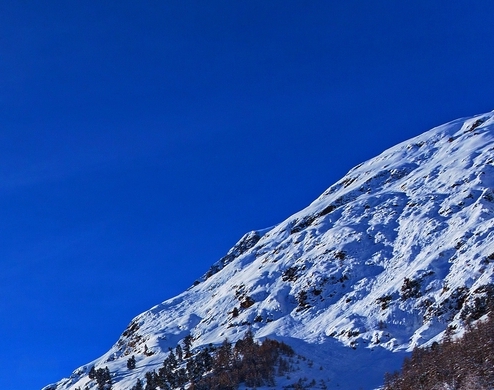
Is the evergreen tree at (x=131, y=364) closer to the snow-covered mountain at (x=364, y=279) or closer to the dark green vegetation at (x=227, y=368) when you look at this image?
the snow-covered mountain at (x=364, y=279)

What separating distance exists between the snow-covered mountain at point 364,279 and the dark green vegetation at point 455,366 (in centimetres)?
722

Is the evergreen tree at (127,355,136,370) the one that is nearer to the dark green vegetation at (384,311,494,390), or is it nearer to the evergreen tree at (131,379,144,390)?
the evergreen tree at (131,379,144,390)

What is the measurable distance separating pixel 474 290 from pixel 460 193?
115 ft

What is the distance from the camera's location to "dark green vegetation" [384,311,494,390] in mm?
49341

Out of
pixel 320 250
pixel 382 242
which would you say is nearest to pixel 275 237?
pixel 320 250

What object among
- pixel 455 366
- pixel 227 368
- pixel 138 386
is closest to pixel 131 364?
pixel 138 386

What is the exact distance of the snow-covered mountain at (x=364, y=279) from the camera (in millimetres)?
74625

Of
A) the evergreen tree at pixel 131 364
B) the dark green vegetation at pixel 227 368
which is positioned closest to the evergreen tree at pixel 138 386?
the dark green vegetation at pixel 227 368

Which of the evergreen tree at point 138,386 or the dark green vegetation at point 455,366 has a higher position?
the evergreen tree at point 138,386

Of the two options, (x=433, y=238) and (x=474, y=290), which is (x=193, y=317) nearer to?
(x=433, y=238)

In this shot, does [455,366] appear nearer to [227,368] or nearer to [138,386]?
[227,368]

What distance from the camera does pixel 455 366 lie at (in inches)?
2046

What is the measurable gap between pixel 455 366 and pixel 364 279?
136 ft

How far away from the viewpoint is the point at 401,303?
80750 millimetres
